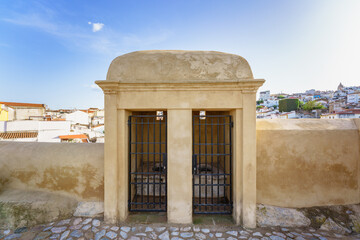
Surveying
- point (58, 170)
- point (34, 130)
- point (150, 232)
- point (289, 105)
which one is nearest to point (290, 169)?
point (150, 232)

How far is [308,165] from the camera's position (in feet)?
12.8

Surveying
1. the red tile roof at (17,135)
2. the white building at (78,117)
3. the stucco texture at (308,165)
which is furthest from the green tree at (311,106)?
the red tile roof at (17,135)

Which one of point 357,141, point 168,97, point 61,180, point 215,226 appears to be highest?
point 168,97

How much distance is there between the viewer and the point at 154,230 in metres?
3.38

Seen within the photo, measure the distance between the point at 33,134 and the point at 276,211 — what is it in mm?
19996

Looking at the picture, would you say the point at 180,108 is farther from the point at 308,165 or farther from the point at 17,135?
the point at 17,135

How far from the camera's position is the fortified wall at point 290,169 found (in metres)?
3.90

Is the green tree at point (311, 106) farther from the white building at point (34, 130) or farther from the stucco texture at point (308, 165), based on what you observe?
the white building at point (34, 130)

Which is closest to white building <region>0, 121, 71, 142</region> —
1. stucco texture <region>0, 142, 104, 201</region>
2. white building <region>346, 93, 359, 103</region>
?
stucco texture <region>0, 142, 104, 201</region>

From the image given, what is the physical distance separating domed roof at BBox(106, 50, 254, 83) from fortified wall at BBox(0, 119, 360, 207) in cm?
153

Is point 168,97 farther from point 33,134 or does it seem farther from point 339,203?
point 33,134

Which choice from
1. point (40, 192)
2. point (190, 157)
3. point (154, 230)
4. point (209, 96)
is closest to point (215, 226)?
point (154, 230)

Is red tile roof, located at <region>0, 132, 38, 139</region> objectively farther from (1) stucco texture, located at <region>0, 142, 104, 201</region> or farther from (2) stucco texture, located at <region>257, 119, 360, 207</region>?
(2) stucco texture, located at <region>257, 119, 360, 207</region>

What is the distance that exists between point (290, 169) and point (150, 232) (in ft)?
10.8
